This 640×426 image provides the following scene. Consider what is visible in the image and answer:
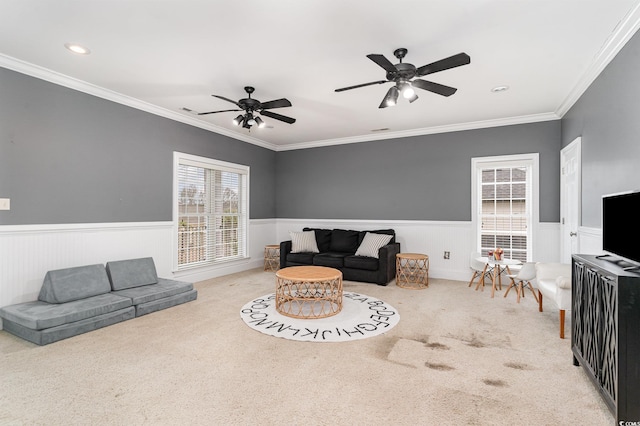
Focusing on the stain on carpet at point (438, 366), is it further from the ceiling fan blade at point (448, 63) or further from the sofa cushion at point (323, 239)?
the sofa cushion at point (323, 239)

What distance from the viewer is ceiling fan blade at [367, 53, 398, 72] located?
2554mm

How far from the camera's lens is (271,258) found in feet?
22.2

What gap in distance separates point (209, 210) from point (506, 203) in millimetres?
5320

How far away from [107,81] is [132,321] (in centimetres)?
289

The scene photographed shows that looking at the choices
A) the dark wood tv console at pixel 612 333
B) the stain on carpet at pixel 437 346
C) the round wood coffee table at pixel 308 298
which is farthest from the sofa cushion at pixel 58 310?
the dark wood tv console at pixel 612 333

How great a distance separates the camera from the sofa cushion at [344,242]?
628 centimetres

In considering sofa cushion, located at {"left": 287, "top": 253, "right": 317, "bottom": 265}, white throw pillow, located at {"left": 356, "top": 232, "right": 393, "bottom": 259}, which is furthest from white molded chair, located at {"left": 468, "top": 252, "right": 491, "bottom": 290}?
sofa cushion, located at {"left": 287, "top": 253, "right": 317, "bottom": 265}

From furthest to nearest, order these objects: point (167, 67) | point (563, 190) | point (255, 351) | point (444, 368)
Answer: point (563, 190) < point (167, 67) < point (255, 351) < point (444, 368)

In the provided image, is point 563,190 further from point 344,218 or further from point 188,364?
point 188,364

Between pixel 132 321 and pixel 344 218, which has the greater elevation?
pixel 344 218

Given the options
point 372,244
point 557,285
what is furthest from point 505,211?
point 557,285

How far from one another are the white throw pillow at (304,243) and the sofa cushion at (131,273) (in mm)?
2578

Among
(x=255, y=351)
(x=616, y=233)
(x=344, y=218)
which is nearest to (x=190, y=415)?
(x=255, y=351)

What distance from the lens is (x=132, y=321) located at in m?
3.59
